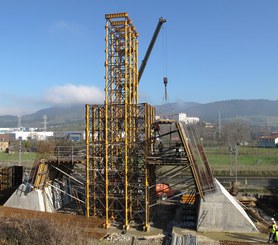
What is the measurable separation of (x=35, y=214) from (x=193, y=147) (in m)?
11.7

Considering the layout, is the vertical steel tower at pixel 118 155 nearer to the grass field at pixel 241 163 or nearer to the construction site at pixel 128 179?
the construction site at pixel 128 179

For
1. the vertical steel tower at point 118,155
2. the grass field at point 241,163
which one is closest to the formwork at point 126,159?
the vertical steel tower at point 118,155

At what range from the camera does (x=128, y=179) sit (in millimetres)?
23688

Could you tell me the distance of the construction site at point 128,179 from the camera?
72.5 ft

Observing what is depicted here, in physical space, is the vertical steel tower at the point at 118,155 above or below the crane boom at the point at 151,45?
below

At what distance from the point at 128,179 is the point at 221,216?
647cm

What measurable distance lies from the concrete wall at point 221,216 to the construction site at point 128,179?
6cm

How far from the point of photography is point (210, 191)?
74.2 feet

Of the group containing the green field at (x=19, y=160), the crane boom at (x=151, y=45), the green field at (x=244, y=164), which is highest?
the crane boom at (x=151, y=45)

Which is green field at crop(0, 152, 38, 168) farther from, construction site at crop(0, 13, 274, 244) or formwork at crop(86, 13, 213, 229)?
formwork at crop(86, 13, 213, 229)

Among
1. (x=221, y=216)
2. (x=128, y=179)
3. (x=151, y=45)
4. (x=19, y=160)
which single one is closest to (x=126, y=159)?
(x=128, y=179)

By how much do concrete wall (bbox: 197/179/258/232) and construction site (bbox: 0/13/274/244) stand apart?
60 millimetres

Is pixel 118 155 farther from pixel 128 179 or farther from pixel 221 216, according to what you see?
pixel 221 216

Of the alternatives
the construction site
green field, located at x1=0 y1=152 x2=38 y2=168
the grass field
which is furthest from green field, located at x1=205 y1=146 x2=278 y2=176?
green field, located at x1=0 y1=152 x2=38 y2=168
